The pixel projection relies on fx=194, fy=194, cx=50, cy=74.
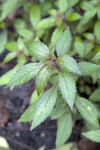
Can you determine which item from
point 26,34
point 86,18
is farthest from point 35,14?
point 86,18

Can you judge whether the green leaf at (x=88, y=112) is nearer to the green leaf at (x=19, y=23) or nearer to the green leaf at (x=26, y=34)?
the green leaf at (x=26, y=34)

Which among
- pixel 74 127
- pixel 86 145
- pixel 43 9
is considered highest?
pixel 43 9

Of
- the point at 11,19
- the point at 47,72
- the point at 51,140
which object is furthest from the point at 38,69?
the point at 11,19

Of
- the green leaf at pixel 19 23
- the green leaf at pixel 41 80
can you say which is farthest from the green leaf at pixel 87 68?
the green leaf at pixel 19 23

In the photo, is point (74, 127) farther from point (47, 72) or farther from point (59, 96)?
point (47, 72)

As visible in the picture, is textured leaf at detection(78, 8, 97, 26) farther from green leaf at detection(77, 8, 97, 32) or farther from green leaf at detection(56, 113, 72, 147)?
green leaf at detection(56, 113, 72, 147)

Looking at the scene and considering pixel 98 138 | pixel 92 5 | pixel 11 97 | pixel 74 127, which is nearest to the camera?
pixel 98 138
